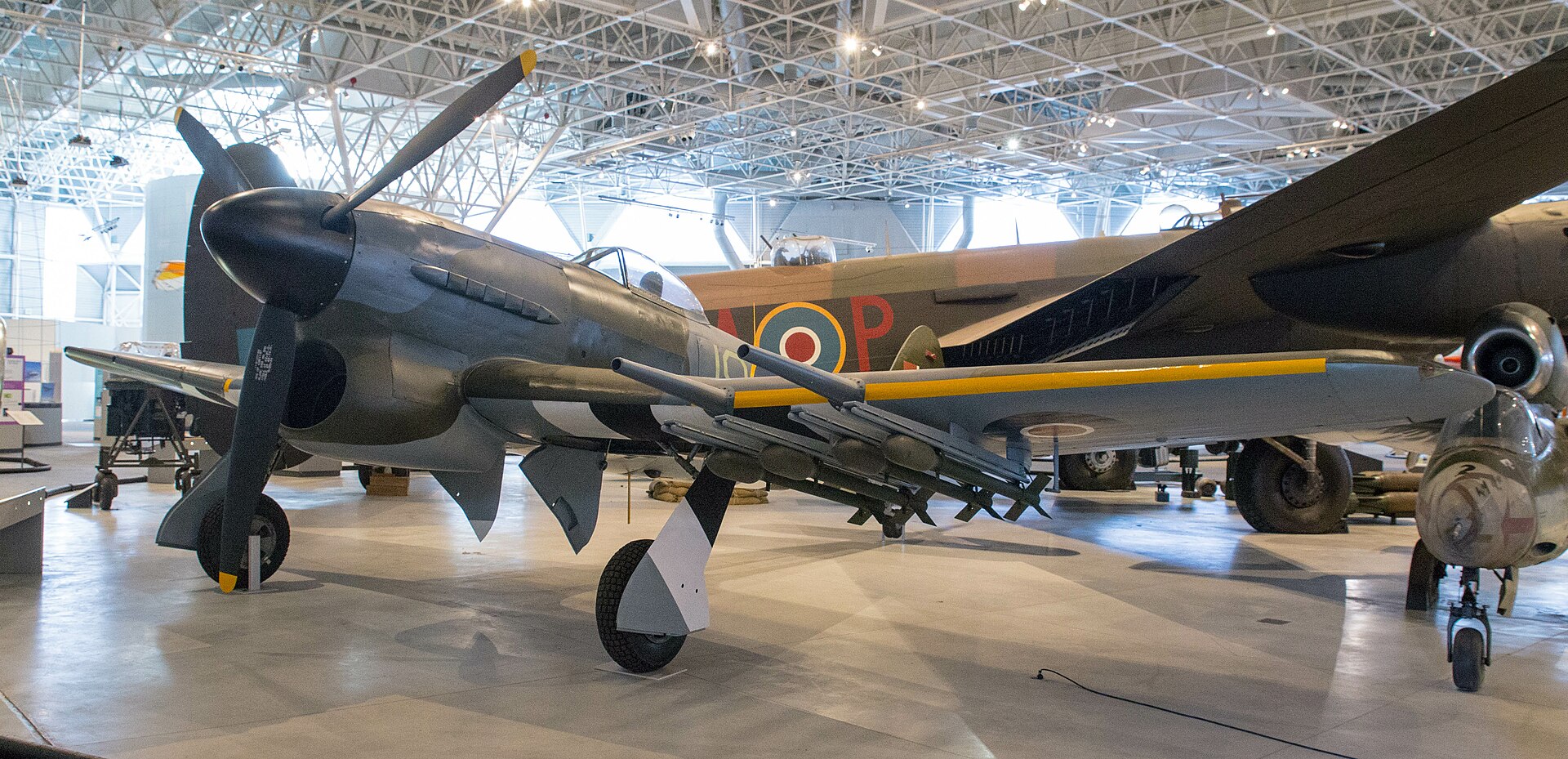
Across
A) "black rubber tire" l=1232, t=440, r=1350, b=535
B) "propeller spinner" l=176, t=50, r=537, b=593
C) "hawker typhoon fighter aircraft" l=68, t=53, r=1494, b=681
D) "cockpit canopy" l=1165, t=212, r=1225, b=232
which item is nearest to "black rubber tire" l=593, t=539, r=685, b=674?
"hawker typhoon fighter aircraft" l=68, t=53, r=1494, b=681

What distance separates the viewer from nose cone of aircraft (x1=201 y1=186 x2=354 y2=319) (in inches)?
181

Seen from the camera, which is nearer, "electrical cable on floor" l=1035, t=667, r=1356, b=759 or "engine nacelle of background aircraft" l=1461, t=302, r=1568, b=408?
"electrical cable on floor" l=1035, t=667, r=1356, b=759

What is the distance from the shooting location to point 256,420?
4.98 meters

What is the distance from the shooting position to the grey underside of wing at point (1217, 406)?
10.3 ft

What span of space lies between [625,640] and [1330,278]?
20.3 ft

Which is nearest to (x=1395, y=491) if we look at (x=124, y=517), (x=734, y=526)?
(x=734, y=526)

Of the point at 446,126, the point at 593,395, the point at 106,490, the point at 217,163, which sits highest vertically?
the point at 446,126

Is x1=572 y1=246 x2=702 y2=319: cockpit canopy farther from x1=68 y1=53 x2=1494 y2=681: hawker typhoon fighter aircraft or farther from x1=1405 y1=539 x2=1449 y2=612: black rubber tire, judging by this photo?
x1=1405 y1=539 x2=1449 y2=612: black rubber tire

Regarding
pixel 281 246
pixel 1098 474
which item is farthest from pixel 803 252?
pixel 281 246

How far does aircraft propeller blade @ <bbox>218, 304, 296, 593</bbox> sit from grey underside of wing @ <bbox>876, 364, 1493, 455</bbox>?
10.4 ft

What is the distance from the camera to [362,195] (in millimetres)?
4805

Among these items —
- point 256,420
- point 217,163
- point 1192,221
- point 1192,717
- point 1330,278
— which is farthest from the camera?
point 1192,221

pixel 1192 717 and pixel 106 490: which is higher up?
pixel 1192 717

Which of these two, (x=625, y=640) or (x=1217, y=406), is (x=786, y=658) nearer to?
(x=625, y=640)
